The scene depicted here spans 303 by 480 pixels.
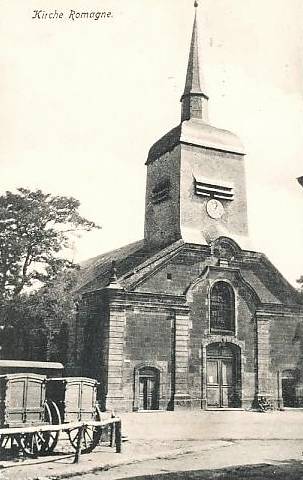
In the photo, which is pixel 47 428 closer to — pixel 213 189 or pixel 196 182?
pixel 196 182

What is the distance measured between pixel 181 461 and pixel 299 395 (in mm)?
14868

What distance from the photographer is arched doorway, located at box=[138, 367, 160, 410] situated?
22.0 metres

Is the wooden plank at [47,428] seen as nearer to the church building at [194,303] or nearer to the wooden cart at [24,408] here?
the wooden cart at [24,408]

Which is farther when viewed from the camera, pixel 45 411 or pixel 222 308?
pixel 222 308

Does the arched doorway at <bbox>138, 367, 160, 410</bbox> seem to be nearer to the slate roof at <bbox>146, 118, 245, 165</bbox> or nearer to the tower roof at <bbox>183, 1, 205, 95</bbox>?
the slate roof at <bbox>146, 118, 245, 165</bbox>

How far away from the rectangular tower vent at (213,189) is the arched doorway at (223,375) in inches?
289

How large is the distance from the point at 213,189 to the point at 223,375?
8896 mm

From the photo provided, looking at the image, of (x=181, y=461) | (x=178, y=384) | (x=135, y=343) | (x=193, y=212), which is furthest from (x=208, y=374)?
(x=181, y=461)

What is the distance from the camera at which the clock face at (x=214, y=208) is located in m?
26.4

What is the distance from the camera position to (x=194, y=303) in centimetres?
2375

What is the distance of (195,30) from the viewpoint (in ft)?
96.2

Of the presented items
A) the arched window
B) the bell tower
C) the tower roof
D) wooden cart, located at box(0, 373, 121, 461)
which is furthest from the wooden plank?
the tower roof

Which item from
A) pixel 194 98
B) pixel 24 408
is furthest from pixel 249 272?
pixel 24 408

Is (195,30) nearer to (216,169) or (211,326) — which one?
(216,169)
